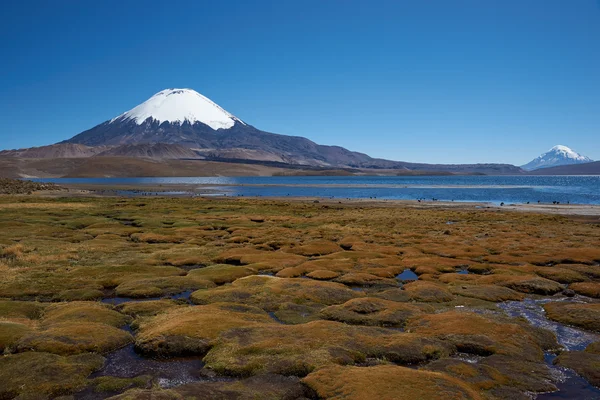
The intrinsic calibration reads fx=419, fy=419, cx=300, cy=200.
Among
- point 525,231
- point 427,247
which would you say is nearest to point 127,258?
point 427,247

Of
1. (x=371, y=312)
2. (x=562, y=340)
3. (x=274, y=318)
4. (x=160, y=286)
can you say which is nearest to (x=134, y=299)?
(x=160, y=286)

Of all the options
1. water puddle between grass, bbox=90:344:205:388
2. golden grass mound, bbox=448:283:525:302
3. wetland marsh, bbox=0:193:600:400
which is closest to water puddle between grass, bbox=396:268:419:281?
wetland marsh, bbox=0:193:600:400

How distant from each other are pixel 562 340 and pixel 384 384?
12129 millimetres

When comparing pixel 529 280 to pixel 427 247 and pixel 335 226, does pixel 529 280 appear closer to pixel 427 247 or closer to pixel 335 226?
pixel 427 247

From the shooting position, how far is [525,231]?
6322 centimetres

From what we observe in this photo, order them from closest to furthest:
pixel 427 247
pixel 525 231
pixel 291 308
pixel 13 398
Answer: pixel 13 398
pixel 291 308
pixel 427 247
pixel 525 231

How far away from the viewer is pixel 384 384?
15.5m

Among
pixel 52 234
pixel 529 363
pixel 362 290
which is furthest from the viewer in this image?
pixel 52 234

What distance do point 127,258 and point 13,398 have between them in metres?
27.6

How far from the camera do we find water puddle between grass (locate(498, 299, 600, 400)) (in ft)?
52.7

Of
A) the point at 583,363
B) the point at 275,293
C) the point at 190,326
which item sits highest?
the point at 190,326

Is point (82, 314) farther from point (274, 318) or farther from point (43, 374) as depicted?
point (274, 318)

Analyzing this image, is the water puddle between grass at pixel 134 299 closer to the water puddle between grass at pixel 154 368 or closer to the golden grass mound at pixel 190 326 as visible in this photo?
the golden grass mound at pixel 190 326

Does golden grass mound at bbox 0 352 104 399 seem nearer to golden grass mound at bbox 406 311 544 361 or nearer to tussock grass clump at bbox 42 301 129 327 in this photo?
tussock grass clump at bbox 42 301 129 327
